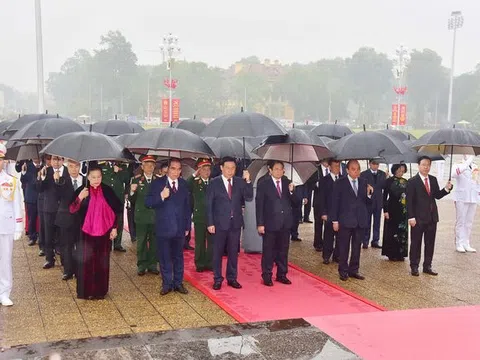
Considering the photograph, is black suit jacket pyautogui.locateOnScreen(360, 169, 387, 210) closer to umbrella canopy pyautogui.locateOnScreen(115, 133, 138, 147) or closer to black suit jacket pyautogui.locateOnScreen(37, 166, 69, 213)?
umbrella canopy pyautogui.locateOnScreen(115, 133, 138, 147)

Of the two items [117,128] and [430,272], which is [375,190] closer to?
[430,272]

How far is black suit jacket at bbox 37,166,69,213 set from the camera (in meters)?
6.70

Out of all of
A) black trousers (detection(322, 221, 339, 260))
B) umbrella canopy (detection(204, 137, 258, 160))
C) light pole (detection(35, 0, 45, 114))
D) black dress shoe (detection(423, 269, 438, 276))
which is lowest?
black dress shoe (detection(423, 269, 438, 276))

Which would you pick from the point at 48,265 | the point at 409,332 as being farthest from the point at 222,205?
the point at 48,265

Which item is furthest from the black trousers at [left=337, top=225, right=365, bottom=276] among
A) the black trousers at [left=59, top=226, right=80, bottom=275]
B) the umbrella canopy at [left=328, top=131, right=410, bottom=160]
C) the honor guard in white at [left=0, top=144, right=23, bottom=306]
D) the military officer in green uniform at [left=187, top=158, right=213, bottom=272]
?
the honor guard in white at [left=0, top=144, right=23, bottom=306]

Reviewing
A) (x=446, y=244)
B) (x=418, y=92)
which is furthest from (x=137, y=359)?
(x=418, y=92)

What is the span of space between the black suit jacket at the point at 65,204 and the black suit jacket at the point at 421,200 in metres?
4.18

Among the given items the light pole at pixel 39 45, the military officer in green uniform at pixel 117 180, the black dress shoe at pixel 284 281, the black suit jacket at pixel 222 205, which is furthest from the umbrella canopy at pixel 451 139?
the light pole at pixel 39 45

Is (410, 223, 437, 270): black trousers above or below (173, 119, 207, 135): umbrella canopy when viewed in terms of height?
below

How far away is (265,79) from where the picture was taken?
8419 centimetres

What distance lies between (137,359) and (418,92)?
8967cm

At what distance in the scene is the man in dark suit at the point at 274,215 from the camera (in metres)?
6.46

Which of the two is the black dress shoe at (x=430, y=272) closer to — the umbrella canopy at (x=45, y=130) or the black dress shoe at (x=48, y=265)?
the black dress shoe at (x=48, y=265)

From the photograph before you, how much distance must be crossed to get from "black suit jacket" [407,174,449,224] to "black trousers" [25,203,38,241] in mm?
5724
